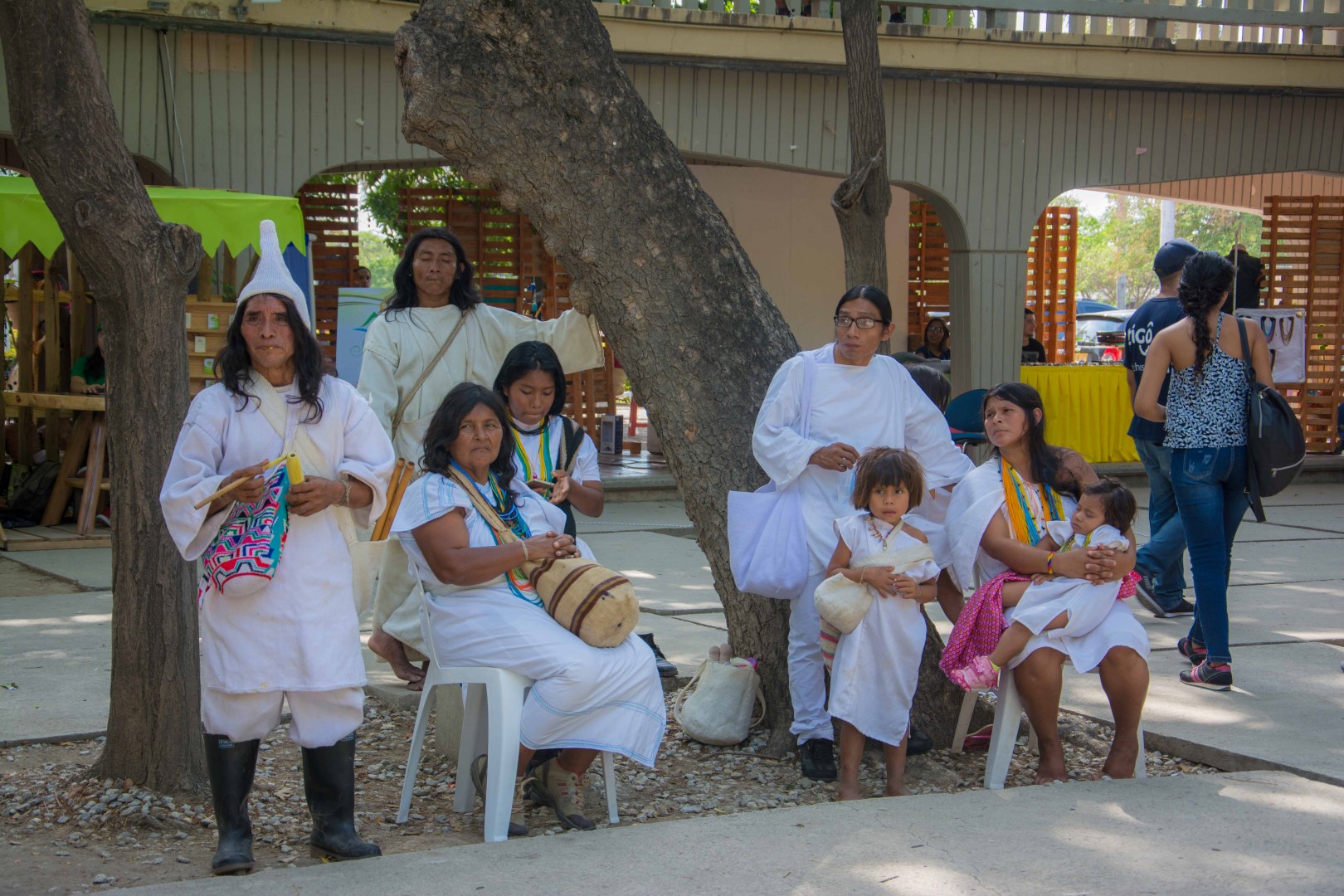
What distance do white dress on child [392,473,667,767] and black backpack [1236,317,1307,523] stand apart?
2797mm

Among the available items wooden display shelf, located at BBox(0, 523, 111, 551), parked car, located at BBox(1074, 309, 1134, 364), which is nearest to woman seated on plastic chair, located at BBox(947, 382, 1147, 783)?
wooden display shelf, located at BBox(0, 523, 111, 551)

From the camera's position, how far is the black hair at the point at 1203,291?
545 centimetres

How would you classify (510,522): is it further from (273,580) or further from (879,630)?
(879,630)

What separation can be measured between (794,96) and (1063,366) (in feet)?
13.4

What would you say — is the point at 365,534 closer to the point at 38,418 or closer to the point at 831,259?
the point at 38,418

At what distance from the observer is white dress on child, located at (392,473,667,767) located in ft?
12.4

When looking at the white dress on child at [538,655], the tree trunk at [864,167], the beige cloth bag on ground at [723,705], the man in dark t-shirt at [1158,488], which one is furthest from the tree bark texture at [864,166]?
the white dress on child at [538,655]

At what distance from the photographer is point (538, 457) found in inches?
189

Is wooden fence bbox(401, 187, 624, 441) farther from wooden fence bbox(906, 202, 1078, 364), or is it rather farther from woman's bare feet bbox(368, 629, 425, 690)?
woman's bare feet bbox(368, 629, 425, 690)

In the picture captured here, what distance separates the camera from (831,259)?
48.7 ft

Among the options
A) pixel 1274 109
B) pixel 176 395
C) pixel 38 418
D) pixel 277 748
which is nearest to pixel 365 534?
pixel 277 748

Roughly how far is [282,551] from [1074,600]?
7.55 ft

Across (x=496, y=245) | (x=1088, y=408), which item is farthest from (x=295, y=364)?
(x=496, y=245)

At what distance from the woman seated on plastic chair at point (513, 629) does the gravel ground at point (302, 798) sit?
0.23 meters
